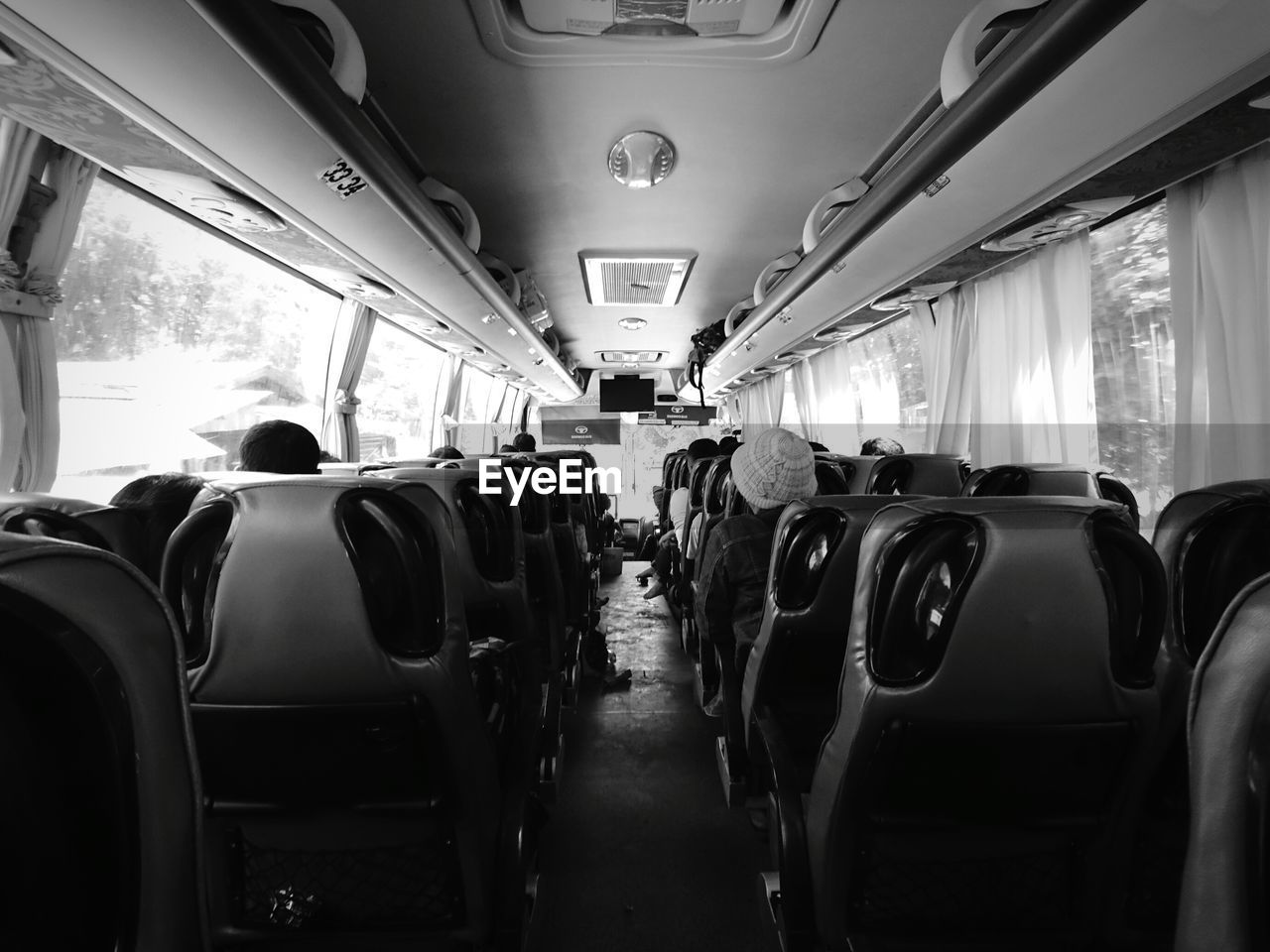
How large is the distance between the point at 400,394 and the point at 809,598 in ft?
23.8

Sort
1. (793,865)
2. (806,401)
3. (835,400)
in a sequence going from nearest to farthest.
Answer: (793,865), (835,400), (806,401)

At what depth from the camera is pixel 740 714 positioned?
2.58 meters

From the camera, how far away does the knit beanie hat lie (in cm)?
250

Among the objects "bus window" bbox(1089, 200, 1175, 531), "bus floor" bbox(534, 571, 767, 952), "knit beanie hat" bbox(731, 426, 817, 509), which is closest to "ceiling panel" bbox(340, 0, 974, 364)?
"bus window" bbox(1089, 200, 1175, 531)

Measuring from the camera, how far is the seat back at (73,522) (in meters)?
1.07

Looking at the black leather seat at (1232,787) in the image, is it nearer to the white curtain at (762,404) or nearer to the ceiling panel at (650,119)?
the ceiling panel at (650,119)

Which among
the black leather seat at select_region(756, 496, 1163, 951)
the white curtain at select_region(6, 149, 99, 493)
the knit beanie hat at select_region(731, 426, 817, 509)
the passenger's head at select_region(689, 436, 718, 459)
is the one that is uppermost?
the white curtain at select_region(6, 149, 99, 493)

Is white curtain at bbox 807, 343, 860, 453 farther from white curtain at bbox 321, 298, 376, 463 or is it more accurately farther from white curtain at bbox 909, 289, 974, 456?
white curtain at bbox 321, 298, 376, 463

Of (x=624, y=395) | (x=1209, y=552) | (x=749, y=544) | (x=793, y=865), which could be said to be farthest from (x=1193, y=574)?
(x=624, y=395)

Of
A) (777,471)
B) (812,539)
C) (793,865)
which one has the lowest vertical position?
(793,865)

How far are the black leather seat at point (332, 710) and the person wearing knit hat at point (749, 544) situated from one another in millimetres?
1110

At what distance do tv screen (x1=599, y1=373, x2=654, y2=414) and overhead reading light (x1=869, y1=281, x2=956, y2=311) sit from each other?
7902 mm

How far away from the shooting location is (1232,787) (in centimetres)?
55

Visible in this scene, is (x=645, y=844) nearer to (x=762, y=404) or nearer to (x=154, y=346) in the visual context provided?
(x=154, y=346)
